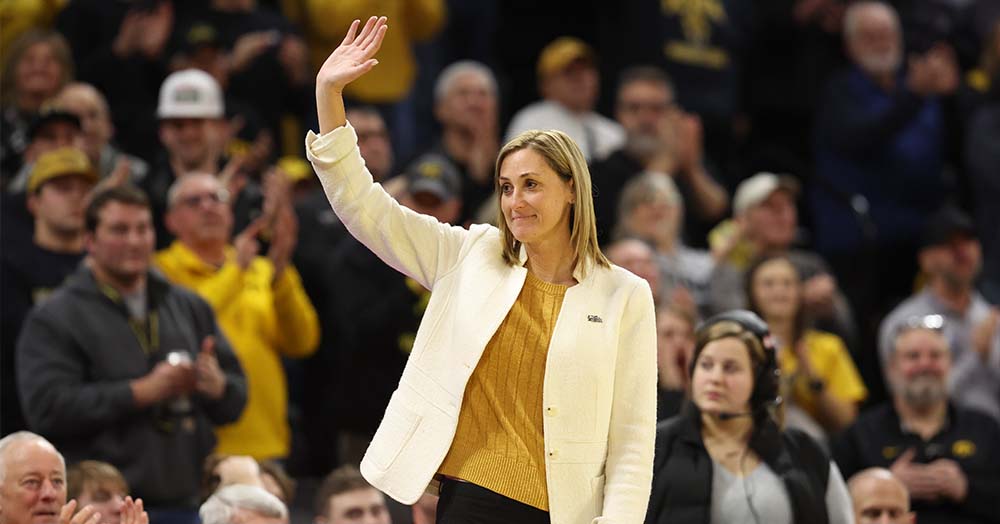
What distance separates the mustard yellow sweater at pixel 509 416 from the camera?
4402mm

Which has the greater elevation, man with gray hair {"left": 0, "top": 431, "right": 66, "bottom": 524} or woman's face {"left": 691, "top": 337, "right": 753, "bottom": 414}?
woman's face {"left": 691, "top": 337, "right": 753, "bottom": 414}

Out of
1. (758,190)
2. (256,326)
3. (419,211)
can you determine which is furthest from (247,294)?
(758,190)

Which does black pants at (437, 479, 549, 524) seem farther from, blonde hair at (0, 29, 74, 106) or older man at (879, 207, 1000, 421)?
blonde hair at (0, 29, 74, 106)

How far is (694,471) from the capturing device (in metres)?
5.99

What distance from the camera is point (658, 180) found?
8.94 m

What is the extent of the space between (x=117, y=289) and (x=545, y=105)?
3.52m

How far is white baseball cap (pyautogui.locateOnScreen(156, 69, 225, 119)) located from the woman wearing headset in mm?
3108

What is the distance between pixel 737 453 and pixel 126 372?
7.64ft

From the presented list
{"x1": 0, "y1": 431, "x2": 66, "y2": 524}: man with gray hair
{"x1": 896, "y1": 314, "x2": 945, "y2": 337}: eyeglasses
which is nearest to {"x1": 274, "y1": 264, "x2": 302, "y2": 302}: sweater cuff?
{"x1": 0, "y1": 431, "x2": 66, "y2": 524}: man with gray hair

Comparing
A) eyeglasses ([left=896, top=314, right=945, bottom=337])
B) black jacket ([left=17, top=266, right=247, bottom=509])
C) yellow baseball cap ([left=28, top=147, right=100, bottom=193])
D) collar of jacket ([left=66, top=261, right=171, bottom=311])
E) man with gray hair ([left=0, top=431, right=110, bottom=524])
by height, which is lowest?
man with gray hair ([left=0, top=431, right=110, bottom=524])

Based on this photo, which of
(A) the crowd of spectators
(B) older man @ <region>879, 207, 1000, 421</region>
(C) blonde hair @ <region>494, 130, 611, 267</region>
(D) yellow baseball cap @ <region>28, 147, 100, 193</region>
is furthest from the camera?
(B) older man @ <region>879, 207, 1000, 421</region>

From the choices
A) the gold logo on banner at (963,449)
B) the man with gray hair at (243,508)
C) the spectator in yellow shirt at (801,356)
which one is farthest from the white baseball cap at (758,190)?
the man with gray hair at (243,508)

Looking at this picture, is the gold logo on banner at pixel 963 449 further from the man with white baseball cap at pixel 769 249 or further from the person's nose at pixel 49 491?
the person's nose at pixel 49 491

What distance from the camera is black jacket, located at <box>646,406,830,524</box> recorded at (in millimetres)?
5938
